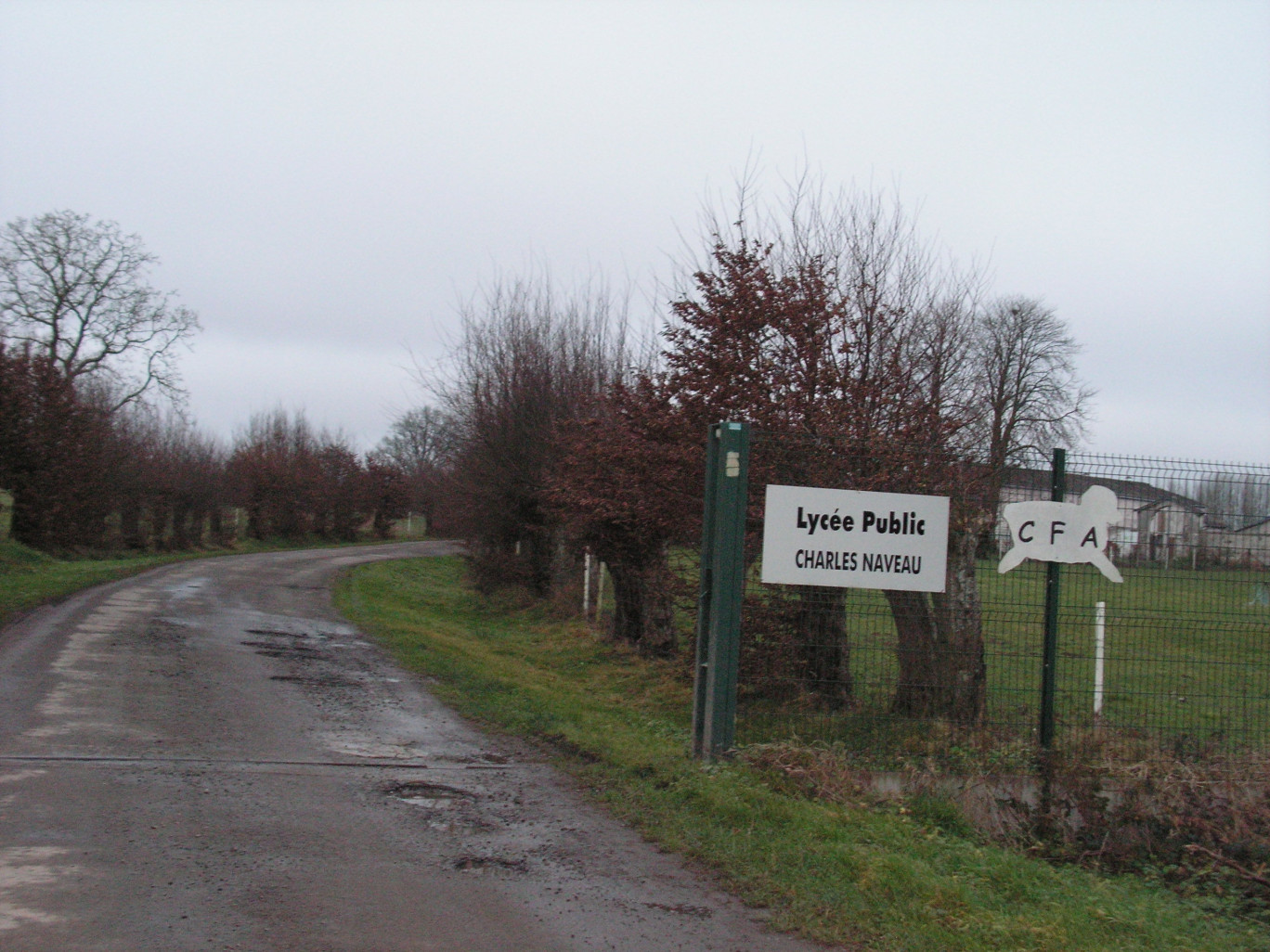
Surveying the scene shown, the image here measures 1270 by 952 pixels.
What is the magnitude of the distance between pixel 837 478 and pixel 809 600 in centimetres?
146

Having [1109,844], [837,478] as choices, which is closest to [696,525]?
[837,478]

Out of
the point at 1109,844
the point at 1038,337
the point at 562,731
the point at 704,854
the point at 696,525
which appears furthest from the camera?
the point at 1038,337

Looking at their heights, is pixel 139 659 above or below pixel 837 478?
below

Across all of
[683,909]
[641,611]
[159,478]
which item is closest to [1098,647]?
[683,909]

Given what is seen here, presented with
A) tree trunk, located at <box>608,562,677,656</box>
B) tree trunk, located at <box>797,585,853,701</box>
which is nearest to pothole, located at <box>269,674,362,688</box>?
tree trunk, located at <box>608,562,677,656</box>

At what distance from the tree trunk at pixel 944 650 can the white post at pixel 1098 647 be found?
89 centimetres

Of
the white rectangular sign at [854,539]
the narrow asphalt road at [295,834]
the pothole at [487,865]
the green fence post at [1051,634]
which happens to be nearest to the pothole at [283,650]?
the narrow asphalt road at [295,834]

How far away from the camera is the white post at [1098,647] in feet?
25.8

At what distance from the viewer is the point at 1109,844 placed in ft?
23.6

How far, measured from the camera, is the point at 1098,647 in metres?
8.23

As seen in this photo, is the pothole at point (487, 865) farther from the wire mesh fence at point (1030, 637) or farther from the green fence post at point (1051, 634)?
the green fence post at point (1051, 634)

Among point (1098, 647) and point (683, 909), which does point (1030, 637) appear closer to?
point (1098, 647)

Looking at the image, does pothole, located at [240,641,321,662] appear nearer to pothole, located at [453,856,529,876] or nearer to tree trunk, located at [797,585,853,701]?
tree trunk, located at [797,585,853,701]

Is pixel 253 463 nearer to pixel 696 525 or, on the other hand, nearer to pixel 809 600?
pixel 696 525
